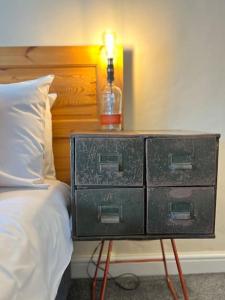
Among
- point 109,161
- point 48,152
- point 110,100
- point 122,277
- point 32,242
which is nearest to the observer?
point 32,242

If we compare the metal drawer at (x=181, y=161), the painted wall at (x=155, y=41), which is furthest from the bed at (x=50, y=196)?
the metal drawer at (x=181, y=161)

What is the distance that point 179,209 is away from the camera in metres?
1.08

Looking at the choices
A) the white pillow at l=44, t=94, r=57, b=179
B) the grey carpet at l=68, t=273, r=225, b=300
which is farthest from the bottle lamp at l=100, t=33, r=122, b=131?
the grey carpet at l=68, t=273, r=225, b=300

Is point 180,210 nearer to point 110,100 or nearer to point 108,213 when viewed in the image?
point 108,213

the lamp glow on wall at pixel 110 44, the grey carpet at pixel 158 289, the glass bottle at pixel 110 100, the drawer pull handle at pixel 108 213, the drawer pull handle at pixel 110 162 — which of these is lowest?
the grey carpet at pixel 158 289

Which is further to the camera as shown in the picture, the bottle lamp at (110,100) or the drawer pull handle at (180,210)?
the bottle lamp at (110,100)

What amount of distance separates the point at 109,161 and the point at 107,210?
6.9 inches

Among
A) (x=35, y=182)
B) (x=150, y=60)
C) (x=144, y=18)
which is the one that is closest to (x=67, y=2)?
(x=144, y=18)

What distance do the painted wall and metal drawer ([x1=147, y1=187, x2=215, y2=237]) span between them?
544 mm

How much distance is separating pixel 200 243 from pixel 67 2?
1.41 m

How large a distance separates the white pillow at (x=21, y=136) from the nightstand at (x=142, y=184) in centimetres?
20

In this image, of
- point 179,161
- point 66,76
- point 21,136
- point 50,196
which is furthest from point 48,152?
point 179,161

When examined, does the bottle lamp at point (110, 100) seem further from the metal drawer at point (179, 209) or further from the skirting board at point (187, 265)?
the skirting board at point (187, 265)

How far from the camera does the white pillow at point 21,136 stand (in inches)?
44.5
